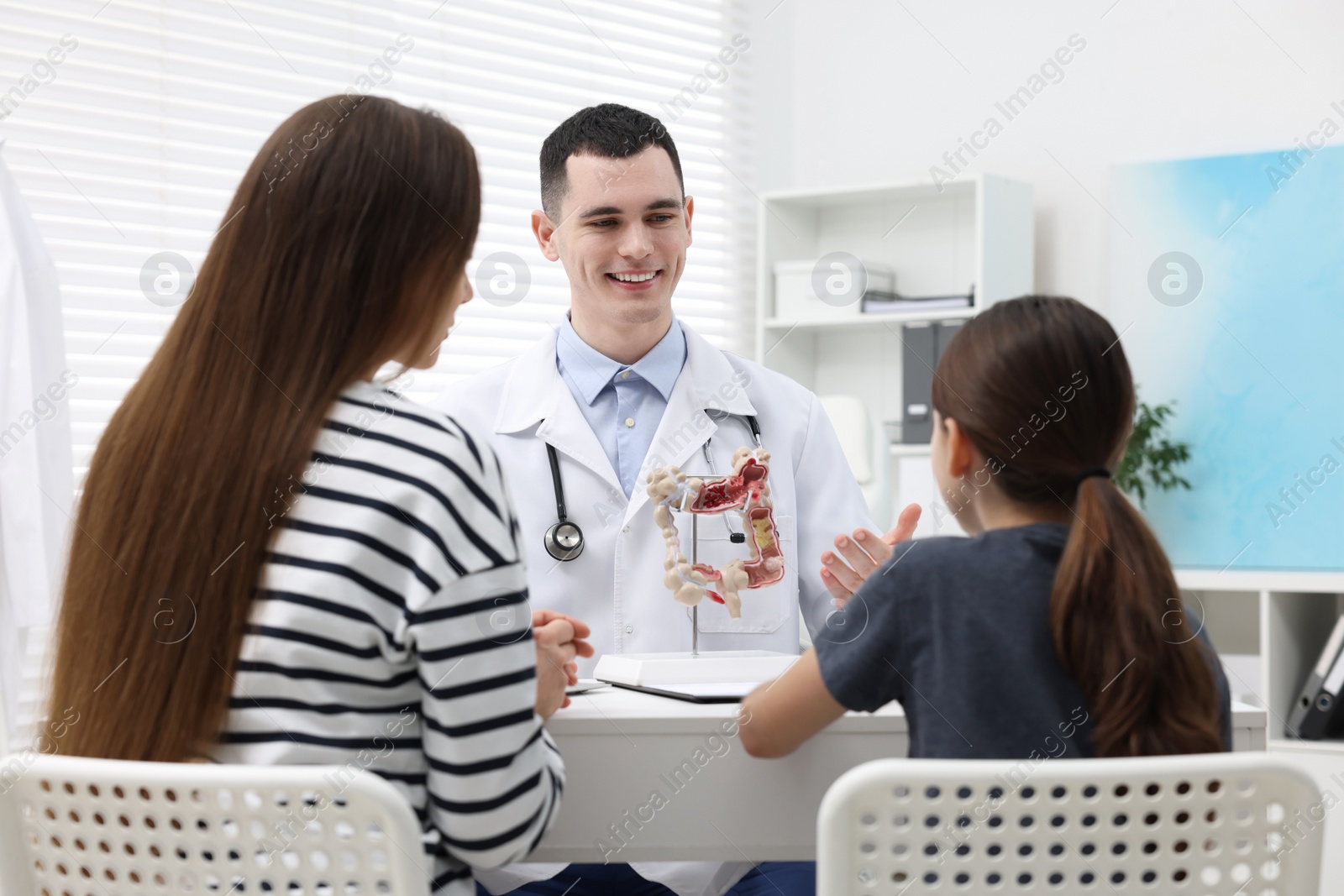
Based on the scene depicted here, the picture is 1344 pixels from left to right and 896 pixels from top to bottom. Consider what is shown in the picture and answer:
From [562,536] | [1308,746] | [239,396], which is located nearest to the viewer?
[239,396]

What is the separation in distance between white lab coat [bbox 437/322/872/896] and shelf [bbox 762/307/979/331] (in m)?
1.89

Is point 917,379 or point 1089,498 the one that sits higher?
point 917,379

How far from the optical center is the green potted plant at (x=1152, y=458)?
3699 millimetres

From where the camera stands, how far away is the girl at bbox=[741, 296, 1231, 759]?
1.10 m

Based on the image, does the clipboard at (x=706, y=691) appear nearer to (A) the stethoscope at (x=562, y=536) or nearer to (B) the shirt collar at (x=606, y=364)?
(A) the stethoscope at (x=562, y=536)

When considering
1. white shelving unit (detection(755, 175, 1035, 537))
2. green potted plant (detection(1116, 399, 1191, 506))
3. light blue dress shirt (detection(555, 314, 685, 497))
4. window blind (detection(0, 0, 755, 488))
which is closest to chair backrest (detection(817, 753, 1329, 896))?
light blue dress shirt (detection(555, 314, 685, 497))

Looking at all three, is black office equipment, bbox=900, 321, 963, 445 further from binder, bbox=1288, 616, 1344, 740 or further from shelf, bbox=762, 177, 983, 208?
binder, bbox=1288, 616, 1344, 740

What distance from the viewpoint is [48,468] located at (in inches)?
97.1

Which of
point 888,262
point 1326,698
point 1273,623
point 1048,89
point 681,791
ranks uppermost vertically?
point 1048,89

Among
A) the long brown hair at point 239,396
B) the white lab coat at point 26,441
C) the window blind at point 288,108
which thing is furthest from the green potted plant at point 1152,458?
the long brown hair at point 239,396

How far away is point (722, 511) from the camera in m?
1.56

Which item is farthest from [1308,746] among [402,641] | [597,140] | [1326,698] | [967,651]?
[402,641]

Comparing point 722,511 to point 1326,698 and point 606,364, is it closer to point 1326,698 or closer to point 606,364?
point 606,364

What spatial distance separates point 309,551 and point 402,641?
0.34 ft
